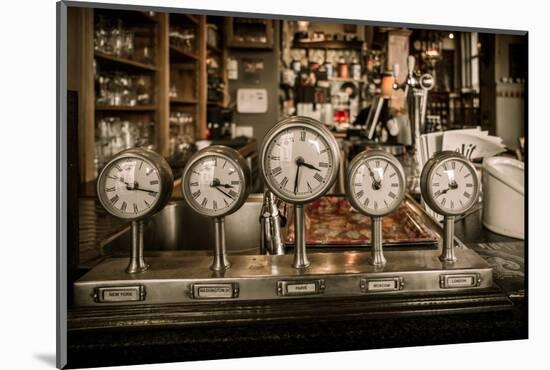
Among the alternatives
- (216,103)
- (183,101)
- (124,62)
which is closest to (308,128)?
(124,62)

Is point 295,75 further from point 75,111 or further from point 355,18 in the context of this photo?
point 75,111

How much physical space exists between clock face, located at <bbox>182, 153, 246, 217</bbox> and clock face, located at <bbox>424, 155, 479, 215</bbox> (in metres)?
0.43

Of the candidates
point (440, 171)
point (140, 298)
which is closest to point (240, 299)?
point (140, 298)

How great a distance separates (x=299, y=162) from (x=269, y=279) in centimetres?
26

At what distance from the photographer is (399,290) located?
3.75 ft

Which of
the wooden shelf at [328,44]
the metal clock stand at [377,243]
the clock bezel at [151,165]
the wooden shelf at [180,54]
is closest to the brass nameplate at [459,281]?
the metal clock stand at [377,243]

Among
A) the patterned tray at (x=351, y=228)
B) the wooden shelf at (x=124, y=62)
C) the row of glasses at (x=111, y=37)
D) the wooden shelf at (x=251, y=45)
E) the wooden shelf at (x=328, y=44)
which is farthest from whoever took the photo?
the wooden shelf at (x=328, y=44)

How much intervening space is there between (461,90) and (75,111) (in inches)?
126

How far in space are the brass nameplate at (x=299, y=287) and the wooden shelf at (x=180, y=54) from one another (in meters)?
2.73

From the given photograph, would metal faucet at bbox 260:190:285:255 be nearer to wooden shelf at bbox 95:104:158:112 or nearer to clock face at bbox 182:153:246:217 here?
clock face at bbox 182:153:246:217

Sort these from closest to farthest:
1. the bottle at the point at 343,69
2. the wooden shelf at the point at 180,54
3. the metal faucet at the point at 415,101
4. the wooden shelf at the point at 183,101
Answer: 1. the metal faucet at the point at 415,101
2. the wooden shelf at the point at 180,54
3. the wooden shelf at the point at 183,101
4. the bottle at the point at 343,69

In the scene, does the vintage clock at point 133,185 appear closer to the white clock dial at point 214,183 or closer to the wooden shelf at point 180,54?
the white clock dial at point 214,183

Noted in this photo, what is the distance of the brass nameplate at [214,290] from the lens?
108 centimetres

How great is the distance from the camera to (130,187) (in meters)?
1.06
